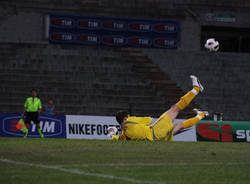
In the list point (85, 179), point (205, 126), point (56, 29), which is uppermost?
point (56, 29)

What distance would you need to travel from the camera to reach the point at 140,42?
36.5 metres

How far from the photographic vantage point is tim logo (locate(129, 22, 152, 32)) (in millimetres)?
36281

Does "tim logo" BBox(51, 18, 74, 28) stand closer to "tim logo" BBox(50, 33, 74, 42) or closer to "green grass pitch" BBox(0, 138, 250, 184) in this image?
"tim logo" BBox(50, 33, 74, 42)

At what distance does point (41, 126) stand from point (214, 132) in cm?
729

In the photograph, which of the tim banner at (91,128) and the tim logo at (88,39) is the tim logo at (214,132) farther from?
the tim logo at (88,39)

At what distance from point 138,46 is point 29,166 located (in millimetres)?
27820

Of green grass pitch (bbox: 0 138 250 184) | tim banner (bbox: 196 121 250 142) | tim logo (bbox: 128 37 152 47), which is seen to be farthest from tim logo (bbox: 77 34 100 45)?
green grass pitch (bbox: 0 138 250 184)

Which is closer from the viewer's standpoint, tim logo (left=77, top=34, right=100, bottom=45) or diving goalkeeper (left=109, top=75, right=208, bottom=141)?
diving goalkeeper (left=109, top=75, right=208, bottom=141)

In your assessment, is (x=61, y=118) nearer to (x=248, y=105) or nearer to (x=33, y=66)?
(x=33, y=66)

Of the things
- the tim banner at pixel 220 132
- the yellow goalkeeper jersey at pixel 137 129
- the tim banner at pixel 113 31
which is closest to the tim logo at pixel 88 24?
the tim banner at pixel 113 31

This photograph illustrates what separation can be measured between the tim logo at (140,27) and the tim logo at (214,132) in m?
12.6

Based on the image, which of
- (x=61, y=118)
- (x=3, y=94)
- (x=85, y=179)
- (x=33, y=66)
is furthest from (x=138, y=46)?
(x=85, y=179)

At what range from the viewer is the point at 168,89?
1351 inches

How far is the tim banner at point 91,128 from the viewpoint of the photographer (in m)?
25.1
